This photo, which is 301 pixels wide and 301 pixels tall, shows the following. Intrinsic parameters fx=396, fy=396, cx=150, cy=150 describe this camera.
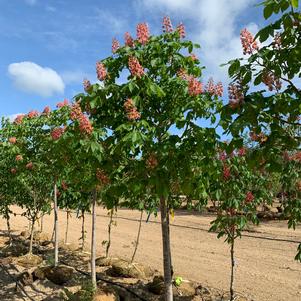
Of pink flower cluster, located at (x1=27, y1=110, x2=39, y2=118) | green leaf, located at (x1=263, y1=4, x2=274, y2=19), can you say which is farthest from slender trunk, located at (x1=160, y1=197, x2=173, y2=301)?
pink flower cluster, located at (x1=27, y1=110, x2=39, y2=118)

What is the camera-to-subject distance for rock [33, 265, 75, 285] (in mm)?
8297

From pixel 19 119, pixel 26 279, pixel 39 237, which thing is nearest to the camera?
pixel 26 279

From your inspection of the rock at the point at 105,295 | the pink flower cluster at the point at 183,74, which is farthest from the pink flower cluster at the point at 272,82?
the rock at the point at 105,295

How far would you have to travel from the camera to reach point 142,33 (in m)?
4.75

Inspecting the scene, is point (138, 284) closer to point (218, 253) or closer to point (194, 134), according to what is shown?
point (194, 134)

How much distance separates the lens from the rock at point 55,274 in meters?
8.30

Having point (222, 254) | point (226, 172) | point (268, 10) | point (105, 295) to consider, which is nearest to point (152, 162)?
point (226, 172)

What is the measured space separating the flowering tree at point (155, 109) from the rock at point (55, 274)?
379 cm

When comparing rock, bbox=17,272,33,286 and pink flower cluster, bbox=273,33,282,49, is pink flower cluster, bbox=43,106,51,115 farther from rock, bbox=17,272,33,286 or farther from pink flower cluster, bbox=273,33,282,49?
pink flower cluster, bbox=273,33,282,49

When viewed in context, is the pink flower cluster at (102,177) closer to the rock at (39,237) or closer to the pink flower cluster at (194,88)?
the pink flower cluster at (194,88)

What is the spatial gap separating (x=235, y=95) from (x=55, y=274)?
690cm

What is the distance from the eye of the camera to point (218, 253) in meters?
13.5

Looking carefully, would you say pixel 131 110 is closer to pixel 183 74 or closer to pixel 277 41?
pixel 183 74

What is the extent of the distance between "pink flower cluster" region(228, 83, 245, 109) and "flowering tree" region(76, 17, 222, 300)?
4.39 feet
